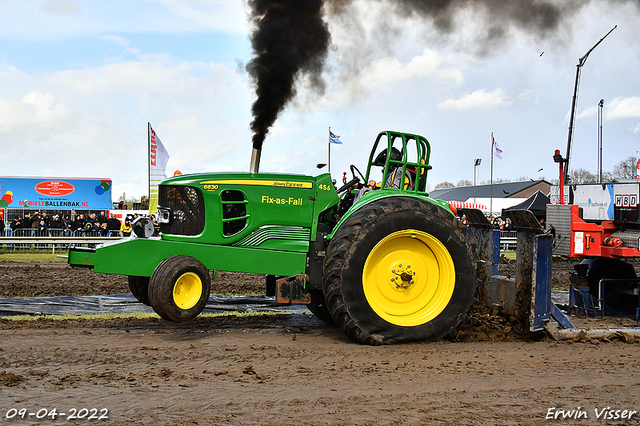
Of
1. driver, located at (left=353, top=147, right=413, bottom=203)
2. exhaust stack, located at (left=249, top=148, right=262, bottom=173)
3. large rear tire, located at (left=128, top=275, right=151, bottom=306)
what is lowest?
large rear tire, located at (left=128, top=275, right=151, bottom=306)

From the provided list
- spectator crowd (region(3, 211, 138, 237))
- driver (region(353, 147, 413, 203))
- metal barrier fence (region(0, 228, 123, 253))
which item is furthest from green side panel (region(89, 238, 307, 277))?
spectator crowd (region(3, 211, 138, 237))

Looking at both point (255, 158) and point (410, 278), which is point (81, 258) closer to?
point (410, 278)

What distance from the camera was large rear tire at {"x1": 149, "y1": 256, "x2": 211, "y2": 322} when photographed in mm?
5121

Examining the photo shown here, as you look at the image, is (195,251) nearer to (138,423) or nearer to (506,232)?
(138,423)

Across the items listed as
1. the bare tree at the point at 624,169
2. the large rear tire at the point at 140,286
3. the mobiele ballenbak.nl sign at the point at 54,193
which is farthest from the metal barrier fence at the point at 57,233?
the bare tree at the point at 624,169

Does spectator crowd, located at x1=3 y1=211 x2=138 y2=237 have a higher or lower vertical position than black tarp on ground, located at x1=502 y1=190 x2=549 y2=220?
lower

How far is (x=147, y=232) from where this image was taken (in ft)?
18.6

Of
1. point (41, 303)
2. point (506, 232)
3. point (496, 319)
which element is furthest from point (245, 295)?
point (506, 232)

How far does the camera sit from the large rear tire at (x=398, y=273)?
5387 mm

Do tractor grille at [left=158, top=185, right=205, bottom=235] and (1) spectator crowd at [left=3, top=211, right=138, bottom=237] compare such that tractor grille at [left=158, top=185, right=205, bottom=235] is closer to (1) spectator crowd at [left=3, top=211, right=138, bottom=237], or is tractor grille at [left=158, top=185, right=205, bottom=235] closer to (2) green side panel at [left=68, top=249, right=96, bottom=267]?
(2) green side panel at [left=68, top=249, right=96, bottom=267]

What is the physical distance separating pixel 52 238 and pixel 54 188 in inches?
275

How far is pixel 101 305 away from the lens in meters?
8.36

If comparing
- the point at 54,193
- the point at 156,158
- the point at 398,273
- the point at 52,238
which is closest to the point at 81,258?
the point at 398,273

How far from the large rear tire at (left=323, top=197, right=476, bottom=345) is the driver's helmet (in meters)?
0.69
